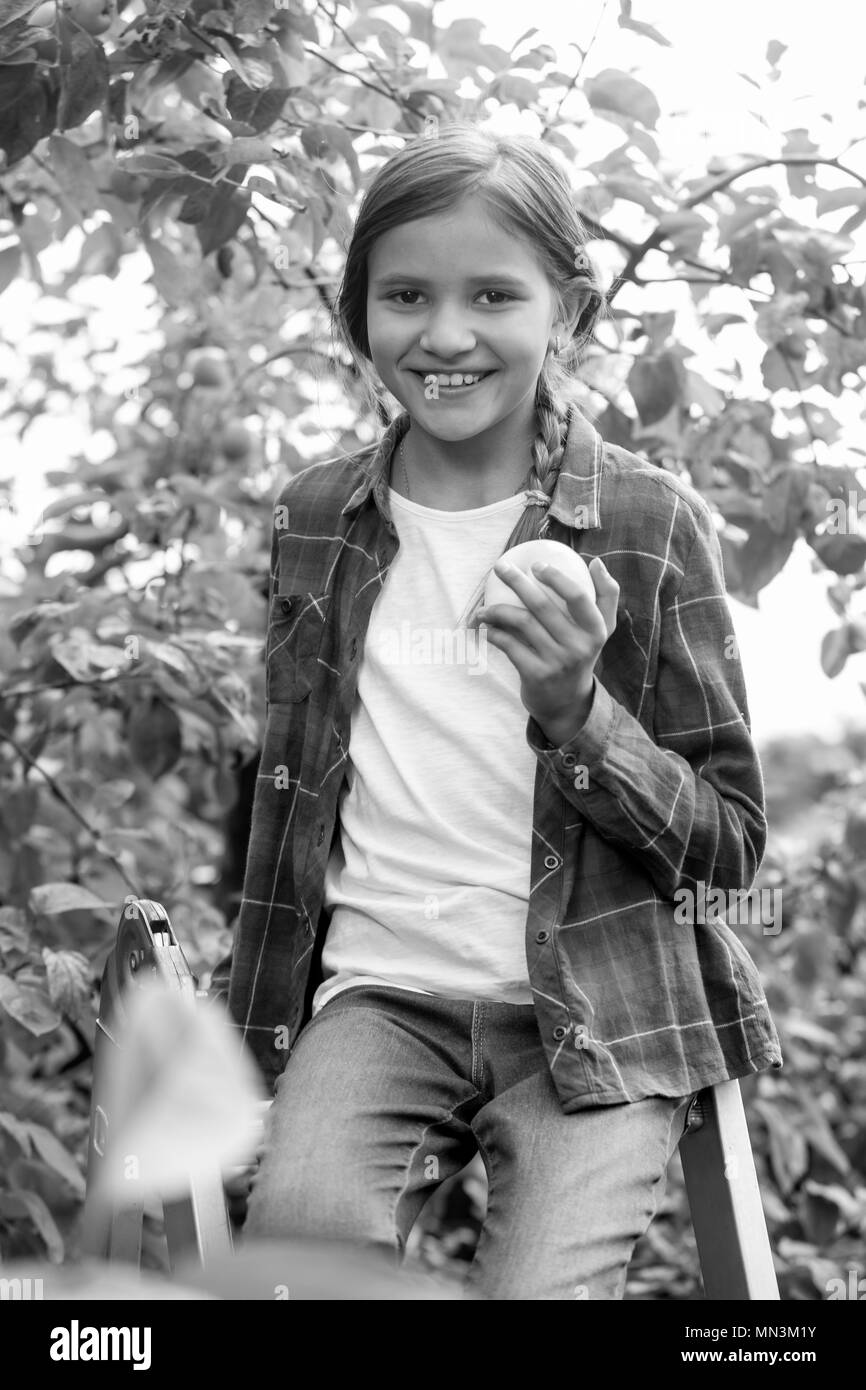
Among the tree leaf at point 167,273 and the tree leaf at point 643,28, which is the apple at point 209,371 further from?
the tree leaf at point 643,28

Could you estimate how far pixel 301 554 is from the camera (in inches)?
69.5

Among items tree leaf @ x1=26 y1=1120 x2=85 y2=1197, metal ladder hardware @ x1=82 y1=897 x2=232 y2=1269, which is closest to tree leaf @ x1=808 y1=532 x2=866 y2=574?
metal ladder hardware @ x1=82 y1=897 x2=232 y2=1269

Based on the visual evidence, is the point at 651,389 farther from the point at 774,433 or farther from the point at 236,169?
the point at 236,169

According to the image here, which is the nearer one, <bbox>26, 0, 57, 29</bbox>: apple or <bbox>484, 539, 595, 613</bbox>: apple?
<bbox>484, 539, 595, 613</bbox>: apple

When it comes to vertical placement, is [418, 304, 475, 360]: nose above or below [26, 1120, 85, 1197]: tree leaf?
above

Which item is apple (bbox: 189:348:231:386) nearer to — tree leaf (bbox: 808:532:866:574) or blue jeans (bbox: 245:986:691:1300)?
tree leaf (bbox: 808:532:866:574)

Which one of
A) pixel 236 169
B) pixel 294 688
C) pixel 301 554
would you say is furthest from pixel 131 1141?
pixel 236 169

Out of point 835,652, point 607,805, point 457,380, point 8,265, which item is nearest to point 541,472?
point 457,380

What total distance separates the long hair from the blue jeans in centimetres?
48

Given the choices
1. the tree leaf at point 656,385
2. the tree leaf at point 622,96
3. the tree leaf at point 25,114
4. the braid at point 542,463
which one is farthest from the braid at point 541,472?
the tree leaf at point 25,114

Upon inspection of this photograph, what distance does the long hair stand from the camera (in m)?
1.55

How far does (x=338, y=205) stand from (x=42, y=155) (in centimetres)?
45

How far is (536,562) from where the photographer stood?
145cm

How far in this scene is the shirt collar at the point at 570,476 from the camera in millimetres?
1588
